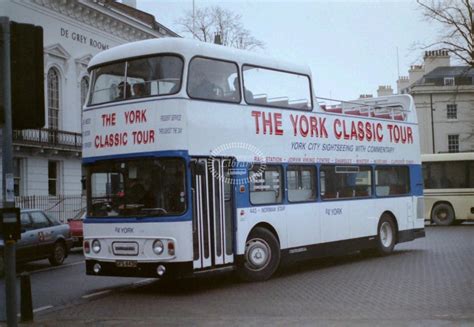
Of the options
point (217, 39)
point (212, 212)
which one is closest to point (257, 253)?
point (212, 212)

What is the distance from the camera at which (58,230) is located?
18.8 meters

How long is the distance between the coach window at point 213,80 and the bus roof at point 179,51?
14 cm

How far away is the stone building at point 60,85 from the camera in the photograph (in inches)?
1204

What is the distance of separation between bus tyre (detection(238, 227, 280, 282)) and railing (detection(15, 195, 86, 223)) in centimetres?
1780

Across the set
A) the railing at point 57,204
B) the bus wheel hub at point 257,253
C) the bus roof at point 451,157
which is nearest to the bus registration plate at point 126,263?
the bus wheel hub at point 257,253

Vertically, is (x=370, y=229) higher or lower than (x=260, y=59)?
lower

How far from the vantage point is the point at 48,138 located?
31.9 metres

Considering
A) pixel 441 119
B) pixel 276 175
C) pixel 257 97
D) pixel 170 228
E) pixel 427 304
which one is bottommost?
pixel 427 304

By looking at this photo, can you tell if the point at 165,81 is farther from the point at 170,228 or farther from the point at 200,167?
the point at 170,228

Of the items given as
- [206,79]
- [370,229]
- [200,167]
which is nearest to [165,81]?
[206,79]

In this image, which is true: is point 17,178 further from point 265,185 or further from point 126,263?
point 126,263

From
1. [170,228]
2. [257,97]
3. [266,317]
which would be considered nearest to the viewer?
[266,317]

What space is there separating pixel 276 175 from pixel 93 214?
151 inches

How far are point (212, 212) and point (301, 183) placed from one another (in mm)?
3115
